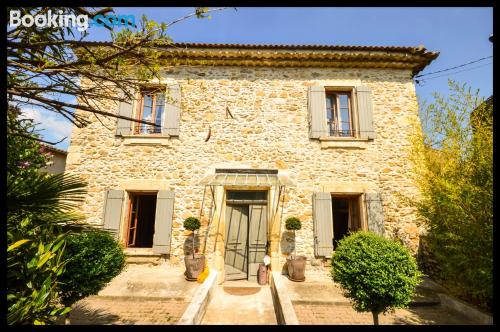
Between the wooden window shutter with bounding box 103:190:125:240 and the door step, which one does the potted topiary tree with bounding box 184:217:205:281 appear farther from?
the wooden window shutter with bounding box 103:190:125:240

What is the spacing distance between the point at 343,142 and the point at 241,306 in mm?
4939

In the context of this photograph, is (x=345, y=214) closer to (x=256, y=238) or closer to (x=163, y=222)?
(x=256, y=238)

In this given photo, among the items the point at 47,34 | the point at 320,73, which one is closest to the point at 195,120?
the point at 320,73

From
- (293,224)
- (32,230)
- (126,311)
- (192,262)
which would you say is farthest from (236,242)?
(32,230)

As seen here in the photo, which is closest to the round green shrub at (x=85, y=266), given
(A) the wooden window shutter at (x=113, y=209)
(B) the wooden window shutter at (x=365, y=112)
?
(A) the wooden window shutter at (x=113, y=209)

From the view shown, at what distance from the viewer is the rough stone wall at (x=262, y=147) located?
664cm

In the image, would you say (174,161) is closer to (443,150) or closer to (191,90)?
(191,90)

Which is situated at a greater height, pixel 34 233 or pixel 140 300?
pixel 34 233

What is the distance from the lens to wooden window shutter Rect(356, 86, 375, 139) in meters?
6.95

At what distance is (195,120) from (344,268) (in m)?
5.36

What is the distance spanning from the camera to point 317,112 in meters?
7.01

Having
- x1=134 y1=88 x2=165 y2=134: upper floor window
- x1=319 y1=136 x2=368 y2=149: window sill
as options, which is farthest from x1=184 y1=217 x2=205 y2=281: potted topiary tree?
x1=319 y1=136 x2=368 y2=149: window sill
